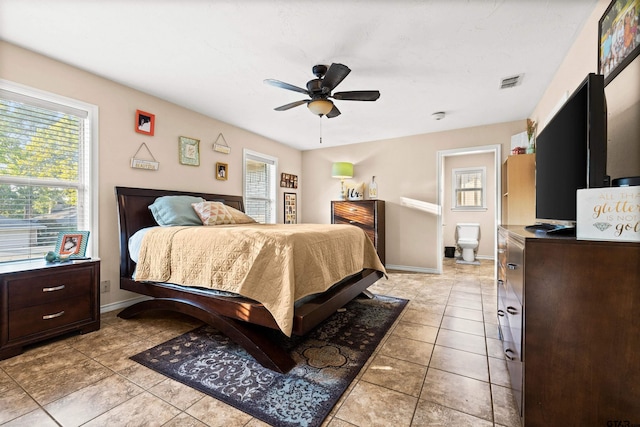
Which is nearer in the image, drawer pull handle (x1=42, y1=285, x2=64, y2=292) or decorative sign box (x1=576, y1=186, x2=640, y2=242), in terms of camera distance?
decorative sign box (x1=576, y1=186, x2=640, y2=242)

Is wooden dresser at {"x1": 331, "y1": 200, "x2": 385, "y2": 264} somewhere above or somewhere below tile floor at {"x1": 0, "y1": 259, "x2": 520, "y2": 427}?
above

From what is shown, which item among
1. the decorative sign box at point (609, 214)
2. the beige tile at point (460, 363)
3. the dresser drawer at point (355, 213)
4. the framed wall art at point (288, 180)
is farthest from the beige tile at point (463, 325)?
the framed wall art at point (288, 180)

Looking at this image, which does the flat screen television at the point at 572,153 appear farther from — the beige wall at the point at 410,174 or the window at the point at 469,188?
the window at the point at 469,188

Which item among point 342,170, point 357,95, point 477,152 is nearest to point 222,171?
point 342,170

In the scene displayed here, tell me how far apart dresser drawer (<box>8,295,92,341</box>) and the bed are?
0.39 m

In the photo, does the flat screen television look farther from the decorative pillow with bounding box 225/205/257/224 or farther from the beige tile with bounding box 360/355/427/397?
the decorative pillow with bounding box 225/205/257/224

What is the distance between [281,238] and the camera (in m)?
1.83

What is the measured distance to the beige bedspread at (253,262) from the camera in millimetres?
1779

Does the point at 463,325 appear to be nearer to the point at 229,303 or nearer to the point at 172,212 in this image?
the point at 229,303

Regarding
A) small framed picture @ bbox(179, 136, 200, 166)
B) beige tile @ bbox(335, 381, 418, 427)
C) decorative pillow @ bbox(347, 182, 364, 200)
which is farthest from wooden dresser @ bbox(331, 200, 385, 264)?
beige tile @ bbox(335, 381, 418, 427)

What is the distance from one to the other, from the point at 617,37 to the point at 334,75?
165 cm

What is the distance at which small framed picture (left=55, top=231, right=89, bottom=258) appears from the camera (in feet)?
7.41

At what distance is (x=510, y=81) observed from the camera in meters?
2.79

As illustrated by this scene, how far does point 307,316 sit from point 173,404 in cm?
83
